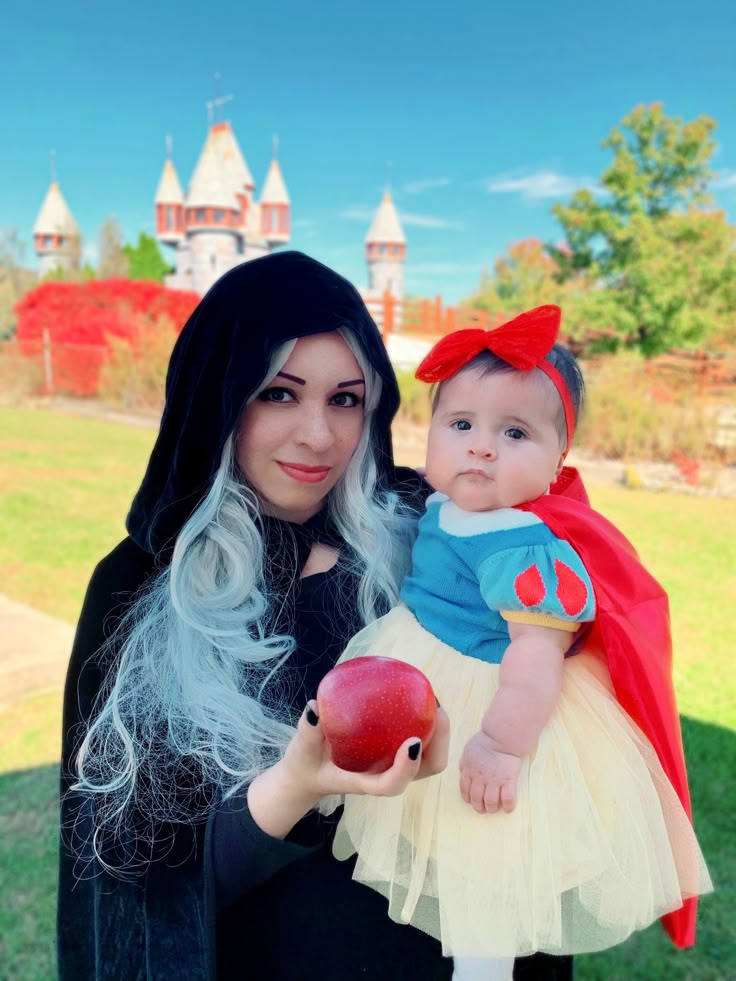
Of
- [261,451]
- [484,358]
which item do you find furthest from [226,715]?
[484,358]

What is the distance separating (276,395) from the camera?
61.6 inches

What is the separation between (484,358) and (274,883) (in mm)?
1105

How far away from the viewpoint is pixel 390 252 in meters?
58.0

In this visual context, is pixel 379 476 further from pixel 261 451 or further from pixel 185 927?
pixel 185 927

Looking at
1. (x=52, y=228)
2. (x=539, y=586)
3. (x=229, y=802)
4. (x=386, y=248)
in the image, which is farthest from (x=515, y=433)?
(x=52, y=228)

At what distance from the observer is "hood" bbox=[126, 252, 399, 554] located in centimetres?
149

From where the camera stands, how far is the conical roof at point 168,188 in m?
60.3

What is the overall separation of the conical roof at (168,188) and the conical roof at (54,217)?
9141 millimetres

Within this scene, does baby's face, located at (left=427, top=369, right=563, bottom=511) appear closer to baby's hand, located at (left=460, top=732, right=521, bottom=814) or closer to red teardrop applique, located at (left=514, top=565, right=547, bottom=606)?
red teardrop applique, located at (left=514, top=565, right=547, bottom=606)

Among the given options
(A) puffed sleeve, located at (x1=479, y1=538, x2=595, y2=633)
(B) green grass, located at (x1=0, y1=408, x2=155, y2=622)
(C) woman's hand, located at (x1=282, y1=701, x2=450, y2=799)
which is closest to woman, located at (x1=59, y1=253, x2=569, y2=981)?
(C) woman's hand, located at (x1=282, y1=701, x2=450, y2=799)

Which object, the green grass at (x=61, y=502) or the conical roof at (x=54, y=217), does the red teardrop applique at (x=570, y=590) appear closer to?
the green grass at (x=61, y=502)

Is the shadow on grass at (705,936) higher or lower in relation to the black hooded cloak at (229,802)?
lower

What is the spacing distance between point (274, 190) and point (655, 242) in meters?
44.3

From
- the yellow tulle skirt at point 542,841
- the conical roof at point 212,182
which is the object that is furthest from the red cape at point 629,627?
the conical roof at point 212,182
